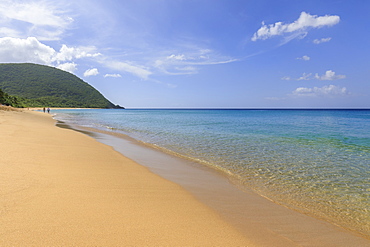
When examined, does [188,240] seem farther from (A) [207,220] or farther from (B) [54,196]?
(B) [54,196]

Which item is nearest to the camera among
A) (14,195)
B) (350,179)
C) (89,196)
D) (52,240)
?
(52,240)

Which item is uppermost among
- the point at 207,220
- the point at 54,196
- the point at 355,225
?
the point at 54,196

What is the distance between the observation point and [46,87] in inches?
6053

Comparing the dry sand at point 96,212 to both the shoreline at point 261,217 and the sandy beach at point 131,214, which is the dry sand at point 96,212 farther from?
the shoreline at point 261,217

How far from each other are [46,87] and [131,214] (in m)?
186

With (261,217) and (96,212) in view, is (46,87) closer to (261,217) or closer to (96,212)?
(96,212)

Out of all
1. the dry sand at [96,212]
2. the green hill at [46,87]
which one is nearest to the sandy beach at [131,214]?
the dry sand at [96,212]

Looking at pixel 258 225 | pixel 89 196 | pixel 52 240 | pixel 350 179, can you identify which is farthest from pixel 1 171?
pixel 350 179

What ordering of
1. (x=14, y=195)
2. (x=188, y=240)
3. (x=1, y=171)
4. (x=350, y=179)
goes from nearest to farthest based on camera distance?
(x=188, y=240) < (x=14, y=195) < (x=1, y=171) < (x=350, y=179)

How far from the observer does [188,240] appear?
299 centimetres

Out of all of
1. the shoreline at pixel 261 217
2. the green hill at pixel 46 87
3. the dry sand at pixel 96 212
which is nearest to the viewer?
the dry sand at pixel 96 212

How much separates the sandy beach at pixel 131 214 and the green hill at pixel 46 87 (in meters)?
145

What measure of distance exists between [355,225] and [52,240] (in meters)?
5.78

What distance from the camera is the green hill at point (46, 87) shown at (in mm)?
139375
